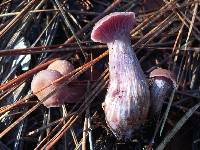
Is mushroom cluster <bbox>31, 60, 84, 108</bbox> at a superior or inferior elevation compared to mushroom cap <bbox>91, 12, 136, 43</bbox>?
inferior

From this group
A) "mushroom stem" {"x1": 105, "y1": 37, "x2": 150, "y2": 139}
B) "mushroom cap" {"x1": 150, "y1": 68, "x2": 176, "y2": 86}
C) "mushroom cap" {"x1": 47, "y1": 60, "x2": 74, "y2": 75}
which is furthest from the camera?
"mushroom cap" {"x1": 47, "y1": 60, "x2": 74, "y2": 75}

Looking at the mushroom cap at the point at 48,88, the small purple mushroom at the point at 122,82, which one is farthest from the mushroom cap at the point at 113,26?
the mushroom cap at the point at 48,88

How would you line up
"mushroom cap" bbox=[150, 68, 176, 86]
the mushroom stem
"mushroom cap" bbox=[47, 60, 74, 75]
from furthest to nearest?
"mushroom cap" bbox=[47, 60, 74, 75] → "mushroom cap" bbox=[150, 68, 176, 86] → the mushroom stem

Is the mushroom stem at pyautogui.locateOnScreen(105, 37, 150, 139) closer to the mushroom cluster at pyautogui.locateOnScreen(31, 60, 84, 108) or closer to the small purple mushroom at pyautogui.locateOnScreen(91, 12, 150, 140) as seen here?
the small purple mushroom at pyautogui.locateOnScreen(91, 12, 150, 140)

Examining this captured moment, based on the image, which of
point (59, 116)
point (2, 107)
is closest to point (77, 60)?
point (59, 116)

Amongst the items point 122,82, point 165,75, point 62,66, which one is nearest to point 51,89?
point 62,66

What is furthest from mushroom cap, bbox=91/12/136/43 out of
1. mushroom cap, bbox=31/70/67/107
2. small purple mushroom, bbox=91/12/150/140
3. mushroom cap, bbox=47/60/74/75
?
mushroom cap, bbox=31/70/67/107

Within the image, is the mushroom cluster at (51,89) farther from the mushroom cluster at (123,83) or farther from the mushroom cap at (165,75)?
the mushroom cap at (165,75)
